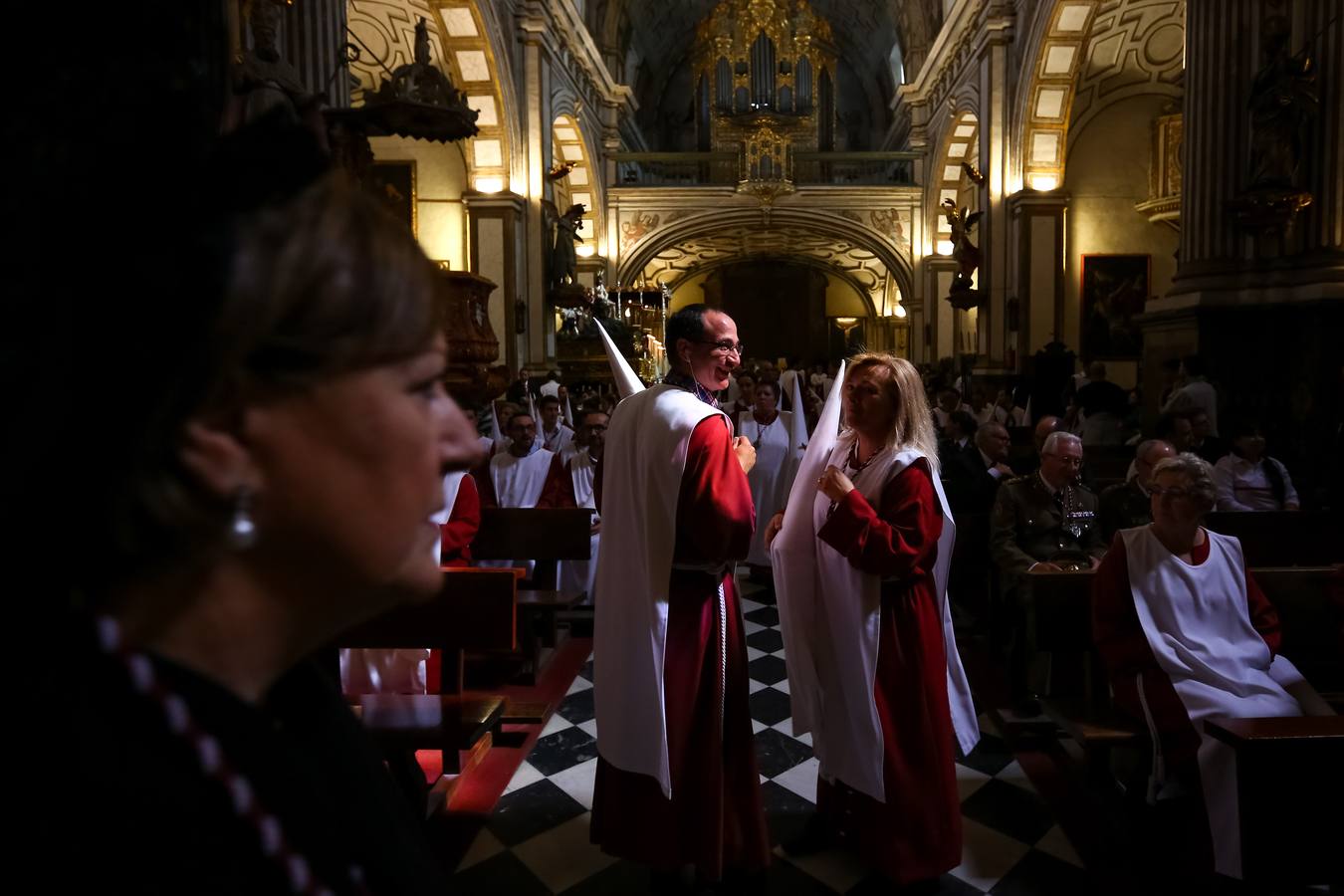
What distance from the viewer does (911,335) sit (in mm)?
23453

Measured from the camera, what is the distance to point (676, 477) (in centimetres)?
257

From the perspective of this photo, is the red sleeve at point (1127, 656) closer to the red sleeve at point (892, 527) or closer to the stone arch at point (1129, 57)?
the red sleeve at point (892, 527)

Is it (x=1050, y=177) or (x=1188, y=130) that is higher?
(x=1050, y=177)

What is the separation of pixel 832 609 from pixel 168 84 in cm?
261

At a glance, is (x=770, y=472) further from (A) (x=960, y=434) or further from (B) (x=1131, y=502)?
(B) (x=1131, y=502)

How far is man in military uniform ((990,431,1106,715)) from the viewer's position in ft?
14.1

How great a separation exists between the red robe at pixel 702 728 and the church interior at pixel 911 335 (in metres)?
0.26

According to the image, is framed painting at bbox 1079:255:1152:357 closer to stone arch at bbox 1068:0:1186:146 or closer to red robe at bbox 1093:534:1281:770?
stone arch at bbox 1068:0:1186:146

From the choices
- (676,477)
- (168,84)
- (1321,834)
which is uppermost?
(168,84)

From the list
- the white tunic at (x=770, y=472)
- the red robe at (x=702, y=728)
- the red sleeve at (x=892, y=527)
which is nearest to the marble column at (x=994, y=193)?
the white tunic at (x=770, y=472)

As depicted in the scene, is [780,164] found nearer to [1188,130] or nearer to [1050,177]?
[1050,177]

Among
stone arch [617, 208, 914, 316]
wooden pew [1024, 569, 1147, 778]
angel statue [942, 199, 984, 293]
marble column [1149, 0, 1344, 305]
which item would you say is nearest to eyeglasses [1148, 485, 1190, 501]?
wooden pew [1024, 569, 1147, 778]

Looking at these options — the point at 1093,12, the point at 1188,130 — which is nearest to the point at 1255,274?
the point at 1188,130

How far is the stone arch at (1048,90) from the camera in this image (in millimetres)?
13125
